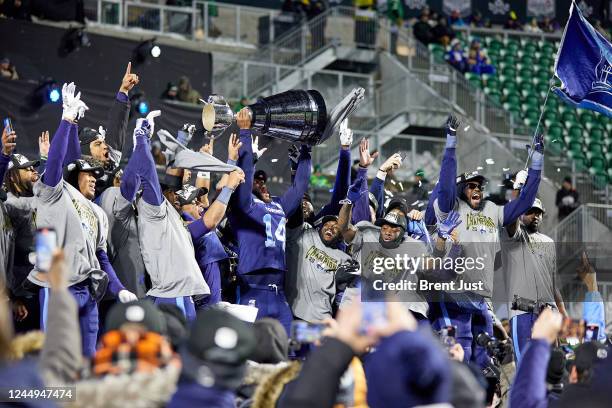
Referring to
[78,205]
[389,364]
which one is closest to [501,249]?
[78,205]

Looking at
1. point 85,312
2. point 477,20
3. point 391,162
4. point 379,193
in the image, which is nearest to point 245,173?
point 391,162

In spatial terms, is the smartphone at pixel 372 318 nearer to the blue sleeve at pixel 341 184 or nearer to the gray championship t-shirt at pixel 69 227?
the gray championship t-shirt at pixel 69 227

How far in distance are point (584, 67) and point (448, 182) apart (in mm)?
2876

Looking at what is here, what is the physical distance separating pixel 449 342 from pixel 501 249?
14.0 feet

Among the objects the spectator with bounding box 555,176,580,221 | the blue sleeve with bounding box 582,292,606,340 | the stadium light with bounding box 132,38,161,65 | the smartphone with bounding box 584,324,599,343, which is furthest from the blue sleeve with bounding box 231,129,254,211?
the spectator with bounding box 555,176,580,221

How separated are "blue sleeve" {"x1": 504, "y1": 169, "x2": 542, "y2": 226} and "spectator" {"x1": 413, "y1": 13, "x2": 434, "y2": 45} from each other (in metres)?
13.8

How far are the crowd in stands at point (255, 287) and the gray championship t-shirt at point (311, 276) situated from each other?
0.01m

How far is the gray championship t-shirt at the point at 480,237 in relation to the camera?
32.3ft

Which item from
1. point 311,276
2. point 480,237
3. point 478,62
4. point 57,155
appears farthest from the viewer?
point 478,62

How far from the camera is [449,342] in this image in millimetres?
6219

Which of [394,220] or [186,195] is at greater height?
[186,195]

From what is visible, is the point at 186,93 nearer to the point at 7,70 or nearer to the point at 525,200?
the point at 7,70

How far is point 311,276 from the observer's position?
9.83 metres

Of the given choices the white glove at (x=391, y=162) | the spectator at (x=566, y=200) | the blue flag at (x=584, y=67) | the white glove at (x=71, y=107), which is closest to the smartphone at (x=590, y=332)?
the white glove at (x=391, y=162)
